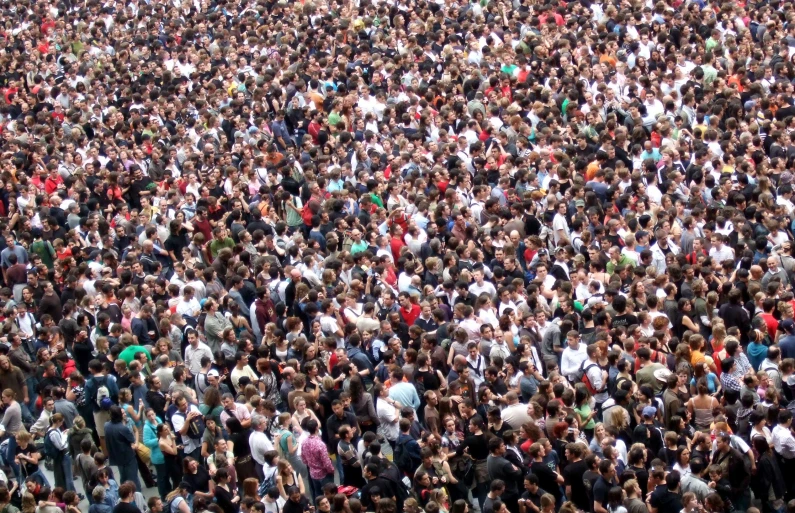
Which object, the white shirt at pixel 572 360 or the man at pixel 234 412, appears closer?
the man at pixel 234 412

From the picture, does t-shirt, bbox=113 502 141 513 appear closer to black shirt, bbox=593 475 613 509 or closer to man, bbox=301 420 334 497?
man, bbox=301 420 334 497

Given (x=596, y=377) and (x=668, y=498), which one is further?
(x=596, y=377)

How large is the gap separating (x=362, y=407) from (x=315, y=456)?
0.85 metres

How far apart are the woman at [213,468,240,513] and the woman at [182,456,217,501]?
0.11 meters

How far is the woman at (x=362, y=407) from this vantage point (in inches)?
584

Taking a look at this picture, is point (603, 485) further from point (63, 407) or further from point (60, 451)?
point (63, 407)

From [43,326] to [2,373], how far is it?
3.19ft

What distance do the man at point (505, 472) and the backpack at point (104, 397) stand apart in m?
4.79

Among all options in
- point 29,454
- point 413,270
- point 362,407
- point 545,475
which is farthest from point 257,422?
point 413,270

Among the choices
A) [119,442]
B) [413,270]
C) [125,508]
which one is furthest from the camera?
[413,270]

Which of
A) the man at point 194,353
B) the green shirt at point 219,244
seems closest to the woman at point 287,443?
the man at point 194,353

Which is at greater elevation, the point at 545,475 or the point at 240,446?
the point at 240,446

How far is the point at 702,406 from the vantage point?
561 inches

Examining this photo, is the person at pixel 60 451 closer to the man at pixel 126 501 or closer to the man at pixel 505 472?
the man at pixel 126 501
